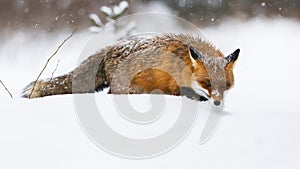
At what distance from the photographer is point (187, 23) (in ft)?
42.4

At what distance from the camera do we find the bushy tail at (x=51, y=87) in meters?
4.94

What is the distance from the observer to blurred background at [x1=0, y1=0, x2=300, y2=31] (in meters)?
12.9

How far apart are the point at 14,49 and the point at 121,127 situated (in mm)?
10519

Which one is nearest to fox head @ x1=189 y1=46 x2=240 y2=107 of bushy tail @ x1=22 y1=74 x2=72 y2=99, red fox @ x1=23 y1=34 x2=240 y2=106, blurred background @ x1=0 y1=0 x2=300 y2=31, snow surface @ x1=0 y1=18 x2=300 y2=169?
red fox @ x1=23 y1=34 x2=240 y2=106

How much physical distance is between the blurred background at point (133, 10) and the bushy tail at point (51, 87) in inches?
312

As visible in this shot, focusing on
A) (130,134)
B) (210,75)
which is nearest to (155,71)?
(210,75)

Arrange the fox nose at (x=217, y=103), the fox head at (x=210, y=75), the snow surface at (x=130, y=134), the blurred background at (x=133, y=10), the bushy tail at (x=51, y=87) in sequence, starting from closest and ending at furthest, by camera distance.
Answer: the snow surface at (x=130, y=134)
the fox nose at (x=217, y=103)
the fox head at (x=210, y=75)
the bushy tail at (x=51, y=87)
the blurred background at (x=133, y=10)

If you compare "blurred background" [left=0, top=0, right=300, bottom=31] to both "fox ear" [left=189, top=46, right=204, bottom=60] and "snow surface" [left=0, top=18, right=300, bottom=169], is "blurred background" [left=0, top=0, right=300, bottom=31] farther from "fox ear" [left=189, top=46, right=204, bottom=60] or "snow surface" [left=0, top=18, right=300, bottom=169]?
"snow surface" [left=0, top=18, right=300, bottom=169]

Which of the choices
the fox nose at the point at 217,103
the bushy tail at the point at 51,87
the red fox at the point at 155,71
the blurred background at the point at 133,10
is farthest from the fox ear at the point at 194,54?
the blurred background at the point at 133,10

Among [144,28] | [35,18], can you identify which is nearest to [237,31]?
[144,28]

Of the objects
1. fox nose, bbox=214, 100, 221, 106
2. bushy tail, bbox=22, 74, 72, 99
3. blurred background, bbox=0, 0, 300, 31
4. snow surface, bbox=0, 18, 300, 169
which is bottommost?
snow surface, bbox=0, 18, 300, 169

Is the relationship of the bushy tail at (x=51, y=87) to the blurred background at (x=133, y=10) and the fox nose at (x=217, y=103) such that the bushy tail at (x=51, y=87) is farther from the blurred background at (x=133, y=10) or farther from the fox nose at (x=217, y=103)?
the blurred background at (x=133, y=10)

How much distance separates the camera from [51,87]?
Result: 500 centimetres

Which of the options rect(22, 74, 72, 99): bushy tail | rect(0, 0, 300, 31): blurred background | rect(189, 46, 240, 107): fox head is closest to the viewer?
rect(189, 46, 240, 107): fox head
